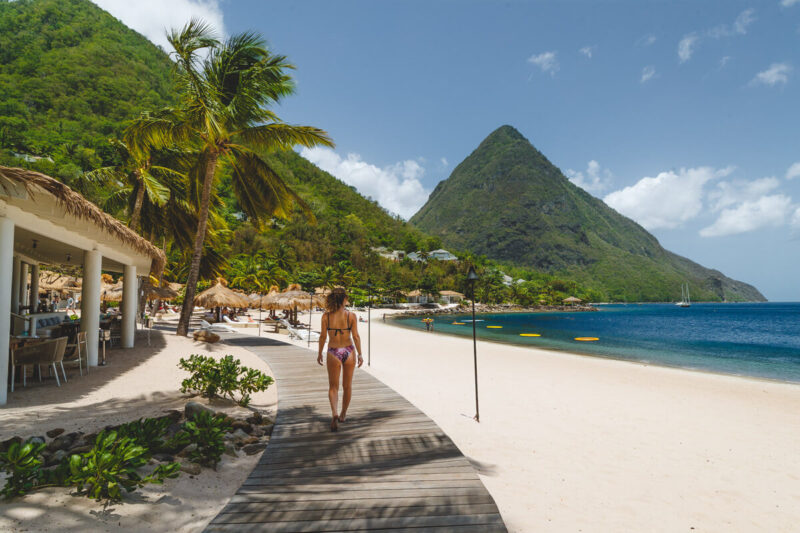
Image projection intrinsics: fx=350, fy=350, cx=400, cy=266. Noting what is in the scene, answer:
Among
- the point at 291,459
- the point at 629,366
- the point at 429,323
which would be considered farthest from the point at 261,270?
Result: the point at 291,459

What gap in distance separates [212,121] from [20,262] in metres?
8.88

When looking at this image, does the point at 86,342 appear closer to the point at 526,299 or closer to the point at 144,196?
the point at 144,196

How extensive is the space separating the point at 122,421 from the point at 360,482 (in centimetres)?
323

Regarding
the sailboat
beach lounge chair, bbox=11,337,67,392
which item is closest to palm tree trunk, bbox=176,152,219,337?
beach lounge chair, bbox=11,337,67,392

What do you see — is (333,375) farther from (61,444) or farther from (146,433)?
(61,444)

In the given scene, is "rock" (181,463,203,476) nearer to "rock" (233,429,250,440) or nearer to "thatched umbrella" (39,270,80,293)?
"rock" (233,429,250,440)

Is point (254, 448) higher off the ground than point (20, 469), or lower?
lower

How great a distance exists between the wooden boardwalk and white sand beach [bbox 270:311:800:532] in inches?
24.3

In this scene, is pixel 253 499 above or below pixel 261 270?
below

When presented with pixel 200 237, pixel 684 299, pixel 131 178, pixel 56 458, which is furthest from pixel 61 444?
pixel 684 299

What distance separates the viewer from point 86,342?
6742 mm

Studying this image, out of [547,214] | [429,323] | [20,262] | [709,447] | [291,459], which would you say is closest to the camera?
[291,459]

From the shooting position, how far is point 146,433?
306 centimetres

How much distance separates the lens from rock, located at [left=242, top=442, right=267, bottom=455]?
357 centimetres
